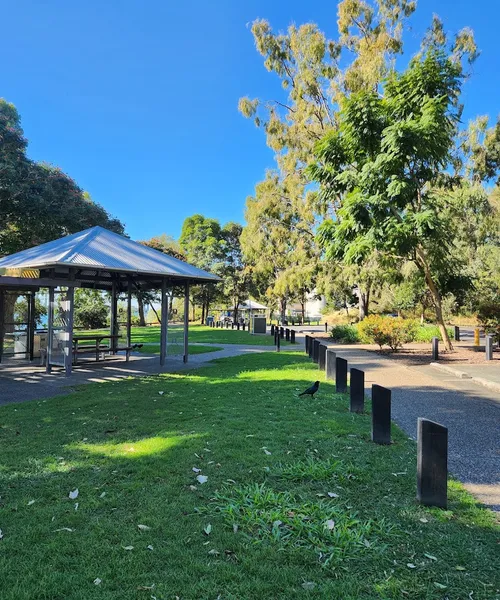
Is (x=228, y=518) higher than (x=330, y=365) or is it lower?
lower

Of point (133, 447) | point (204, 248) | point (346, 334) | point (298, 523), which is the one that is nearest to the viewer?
point (298, 523)

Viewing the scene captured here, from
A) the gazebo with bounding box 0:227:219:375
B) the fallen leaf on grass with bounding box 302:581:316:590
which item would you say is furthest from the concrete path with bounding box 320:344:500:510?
the gazebo with bounding box 0:227:219:375

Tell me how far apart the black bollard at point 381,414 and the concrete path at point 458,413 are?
2.34 ft

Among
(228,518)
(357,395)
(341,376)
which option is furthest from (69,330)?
(228,518)

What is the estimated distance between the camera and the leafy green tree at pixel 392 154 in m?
12.2

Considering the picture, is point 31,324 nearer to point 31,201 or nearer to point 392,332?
point 31,201

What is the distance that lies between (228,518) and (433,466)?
1.81 m

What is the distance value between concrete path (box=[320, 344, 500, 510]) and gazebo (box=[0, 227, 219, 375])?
6.57 metres

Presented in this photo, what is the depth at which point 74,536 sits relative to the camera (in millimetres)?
3049

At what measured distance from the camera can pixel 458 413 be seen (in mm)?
7086

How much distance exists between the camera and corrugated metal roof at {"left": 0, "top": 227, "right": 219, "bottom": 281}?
1036 centimetres

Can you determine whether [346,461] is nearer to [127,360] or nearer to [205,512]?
[205,512]

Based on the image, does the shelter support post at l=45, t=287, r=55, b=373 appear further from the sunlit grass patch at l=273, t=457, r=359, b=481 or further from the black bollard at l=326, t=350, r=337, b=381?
the sunlit grass patch at l=273, t=457, r=359, b=481

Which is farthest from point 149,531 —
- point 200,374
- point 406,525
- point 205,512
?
point 200,374
